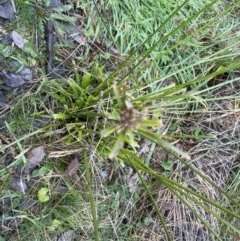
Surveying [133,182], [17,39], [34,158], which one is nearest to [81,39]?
[17,39]

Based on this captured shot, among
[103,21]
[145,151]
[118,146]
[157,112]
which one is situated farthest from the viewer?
[145,151]

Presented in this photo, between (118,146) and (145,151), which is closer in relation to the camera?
(118,146)

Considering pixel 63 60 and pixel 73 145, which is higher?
pixel 63 60

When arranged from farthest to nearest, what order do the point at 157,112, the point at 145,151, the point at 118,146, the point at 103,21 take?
the point at 145,151
the point at 103,21
the point at 157,112
the point at 118,146

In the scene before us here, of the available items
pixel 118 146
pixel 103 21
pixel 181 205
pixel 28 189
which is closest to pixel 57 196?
pixel 28 189

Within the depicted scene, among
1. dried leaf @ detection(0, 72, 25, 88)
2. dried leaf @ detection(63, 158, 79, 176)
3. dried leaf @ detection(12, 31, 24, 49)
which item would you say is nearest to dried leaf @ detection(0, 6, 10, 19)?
dried leaf @ detection(12, 31, 24, 49)

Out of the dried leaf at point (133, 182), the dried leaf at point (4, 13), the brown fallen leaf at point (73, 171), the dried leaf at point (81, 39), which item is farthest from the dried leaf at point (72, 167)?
the dried leaf at point (4, 13)

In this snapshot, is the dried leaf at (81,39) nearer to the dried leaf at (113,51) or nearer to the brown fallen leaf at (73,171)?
the dried leaf at (113,51)

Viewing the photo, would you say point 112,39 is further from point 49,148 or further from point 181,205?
point 181,205
